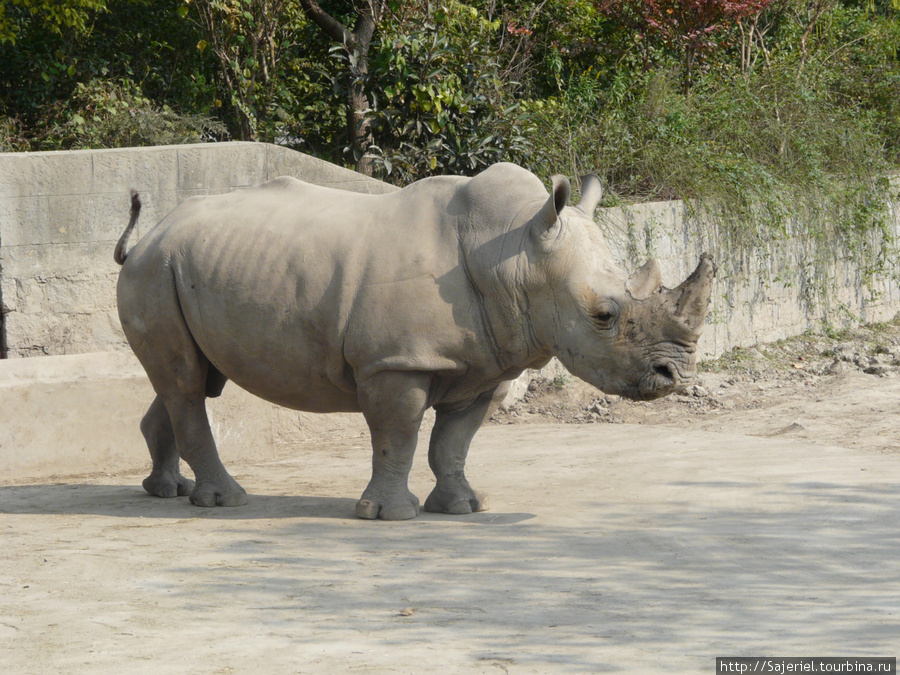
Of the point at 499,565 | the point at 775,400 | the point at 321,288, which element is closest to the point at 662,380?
the point at 499,565

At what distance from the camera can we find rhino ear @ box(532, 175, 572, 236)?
17.6 feet

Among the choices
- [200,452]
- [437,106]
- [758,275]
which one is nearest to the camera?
[200,452]

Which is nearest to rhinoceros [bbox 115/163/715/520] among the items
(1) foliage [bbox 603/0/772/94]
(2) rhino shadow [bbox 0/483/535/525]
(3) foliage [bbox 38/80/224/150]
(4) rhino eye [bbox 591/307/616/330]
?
(4) rhino eye [bbox 591/307/616/330]

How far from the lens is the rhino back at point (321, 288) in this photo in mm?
5555

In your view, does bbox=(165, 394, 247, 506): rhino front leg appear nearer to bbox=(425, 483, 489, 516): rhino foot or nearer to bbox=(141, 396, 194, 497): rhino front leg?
bbox=(141, 396, 194, 497): rhino front leg

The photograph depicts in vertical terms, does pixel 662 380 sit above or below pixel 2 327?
above

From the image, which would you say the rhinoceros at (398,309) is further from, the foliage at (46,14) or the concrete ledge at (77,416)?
the foliage at (46,14)

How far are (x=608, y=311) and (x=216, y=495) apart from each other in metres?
2.40

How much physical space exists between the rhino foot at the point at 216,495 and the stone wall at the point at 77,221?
2.08 meters

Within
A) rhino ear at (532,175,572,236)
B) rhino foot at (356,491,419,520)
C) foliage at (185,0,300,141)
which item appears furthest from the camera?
foliage at (185,0,300,141)

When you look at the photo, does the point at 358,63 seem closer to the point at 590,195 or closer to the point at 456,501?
the point at 590,195

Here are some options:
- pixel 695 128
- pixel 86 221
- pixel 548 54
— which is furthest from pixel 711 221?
pixel 86 221

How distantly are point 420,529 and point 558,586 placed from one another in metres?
1.22

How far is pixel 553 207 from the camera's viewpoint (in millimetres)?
5383
